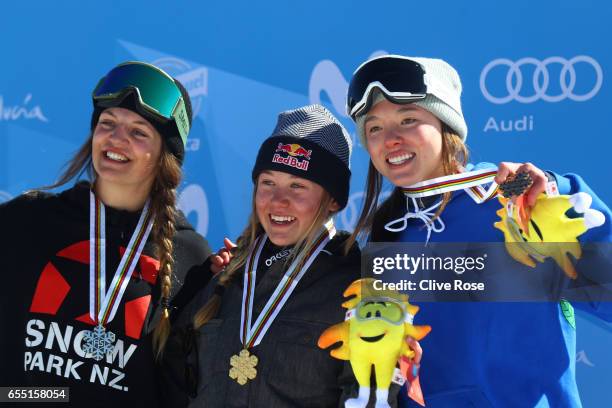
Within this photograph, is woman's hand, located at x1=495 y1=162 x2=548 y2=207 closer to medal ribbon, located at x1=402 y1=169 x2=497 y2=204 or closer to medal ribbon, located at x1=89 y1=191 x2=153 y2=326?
medal ribbon, located at x1=402 y1=169 x2=497 y2=204

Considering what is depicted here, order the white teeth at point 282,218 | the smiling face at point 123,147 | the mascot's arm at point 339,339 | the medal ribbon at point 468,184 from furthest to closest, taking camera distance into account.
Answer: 1. the smiling face at point 123,147
2. the white teeth at point 282,218
3. the medal ribbon at point 468,184
4. the mascot's arm at point 339,339

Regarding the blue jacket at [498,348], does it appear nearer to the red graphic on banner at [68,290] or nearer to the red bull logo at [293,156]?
the red bull logo at [293,156]

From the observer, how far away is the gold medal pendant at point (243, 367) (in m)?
2.01

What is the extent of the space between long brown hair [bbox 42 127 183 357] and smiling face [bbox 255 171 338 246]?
0.35m

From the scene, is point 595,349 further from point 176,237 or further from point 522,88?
point 176,237

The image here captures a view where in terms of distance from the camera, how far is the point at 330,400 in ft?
6.50

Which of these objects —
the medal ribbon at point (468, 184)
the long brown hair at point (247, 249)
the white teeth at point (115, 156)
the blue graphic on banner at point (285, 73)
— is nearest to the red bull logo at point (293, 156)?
the long brown hair at point (247, 249)

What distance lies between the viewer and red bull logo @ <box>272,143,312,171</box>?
2.20m

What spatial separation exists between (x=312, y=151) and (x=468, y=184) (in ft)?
1.63

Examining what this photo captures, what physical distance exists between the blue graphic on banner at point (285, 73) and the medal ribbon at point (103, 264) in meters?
1.18

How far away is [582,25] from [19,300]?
93.9 inches

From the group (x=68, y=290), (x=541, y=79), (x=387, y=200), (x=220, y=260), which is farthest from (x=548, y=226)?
(x=541, y=79)

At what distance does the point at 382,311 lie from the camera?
5.76 ft

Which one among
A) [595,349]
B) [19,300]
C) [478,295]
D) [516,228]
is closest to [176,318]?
[19,300]
